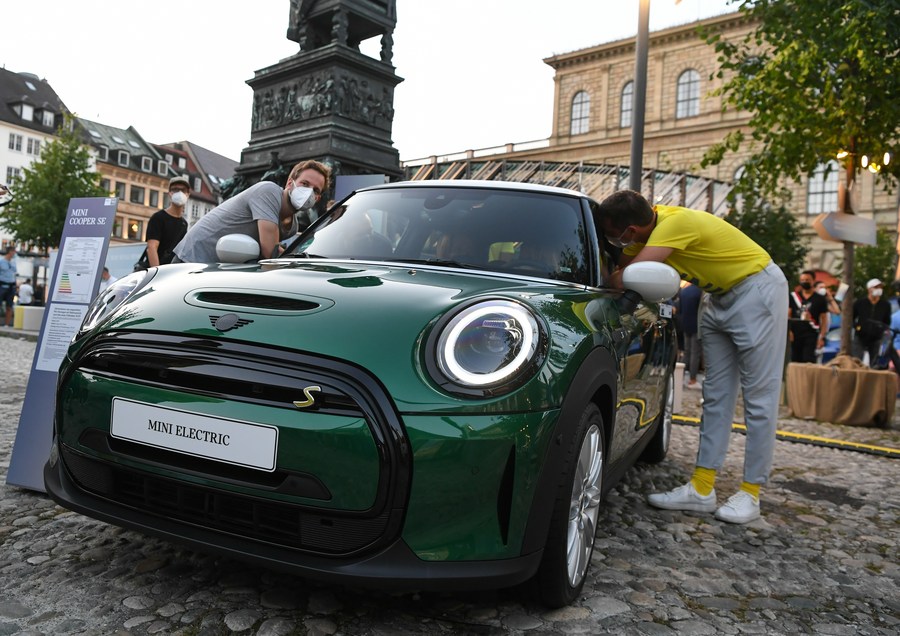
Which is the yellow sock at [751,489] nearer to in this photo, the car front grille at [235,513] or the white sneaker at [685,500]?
the white sneaker at [685,500]

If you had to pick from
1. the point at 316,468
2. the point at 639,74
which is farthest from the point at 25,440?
the point at 639,74

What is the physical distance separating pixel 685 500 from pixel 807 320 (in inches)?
323

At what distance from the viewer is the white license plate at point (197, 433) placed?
1962 mm

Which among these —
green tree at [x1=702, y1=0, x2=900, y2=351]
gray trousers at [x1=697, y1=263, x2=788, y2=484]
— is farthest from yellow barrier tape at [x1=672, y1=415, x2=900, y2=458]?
green tree at [x1=702, y1=0, x2=900, y2=351]

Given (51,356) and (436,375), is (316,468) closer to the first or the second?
(436,375)

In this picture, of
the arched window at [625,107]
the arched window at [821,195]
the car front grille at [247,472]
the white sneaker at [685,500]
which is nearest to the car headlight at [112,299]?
the car front grille at [247,472]

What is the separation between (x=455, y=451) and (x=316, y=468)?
35 cm

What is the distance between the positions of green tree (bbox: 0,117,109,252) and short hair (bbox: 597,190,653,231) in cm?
3391

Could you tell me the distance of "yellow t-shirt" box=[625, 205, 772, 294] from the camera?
3.64 metres

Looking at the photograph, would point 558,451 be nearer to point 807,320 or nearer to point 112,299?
point 112,299

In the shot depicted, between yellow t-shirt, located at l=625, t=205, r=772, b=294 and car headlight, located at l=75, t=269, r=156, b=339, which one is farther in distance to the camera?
yellow t-shirt, located at l=625, t=205, r=772, b=294

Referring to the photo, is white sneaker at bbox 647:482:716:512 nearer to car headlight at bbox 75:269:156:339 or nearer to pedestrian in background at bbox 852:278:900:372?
car headlight at bbox 75:269:156:339

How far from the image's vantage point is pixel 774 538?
3.63m

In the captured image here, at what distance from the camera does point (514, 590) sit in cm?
244
